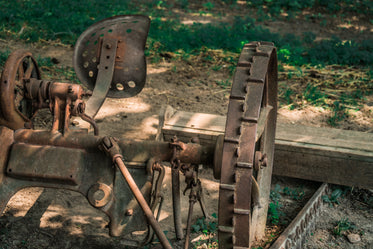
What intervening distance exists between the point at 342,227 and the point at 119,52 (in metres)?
1.97

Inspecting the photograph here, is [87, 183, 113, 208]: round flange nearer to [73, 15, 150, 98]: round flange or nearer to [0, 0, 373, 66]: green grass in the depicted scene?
[73, 15, 150, 98]: round flange

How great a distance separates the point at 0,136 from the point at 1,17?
Answer: 516cm

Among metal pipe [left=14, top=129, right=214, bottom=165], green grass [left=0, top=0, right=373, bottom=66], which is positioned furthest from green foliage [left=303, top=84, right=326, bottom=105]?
metal pipe [left=14, top=129, right=214, bottom=165]

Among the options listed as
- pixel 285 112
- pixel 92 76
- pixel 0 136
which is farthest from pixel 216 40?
pixel 0 136

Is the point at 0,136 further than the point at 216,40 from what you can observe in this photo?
No

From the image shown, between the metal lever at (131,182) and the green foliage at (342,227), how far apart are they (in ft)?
4.99

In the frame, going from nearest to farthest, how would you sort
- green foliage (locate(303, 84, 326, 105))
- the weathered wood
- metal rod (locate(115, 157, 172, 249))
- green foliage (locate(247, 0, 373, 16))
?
1. metal rod (locate(115, 157, 172, 249))
2. the weathered wood
3. green foliage (locate(303, 84, 326, 105))
4. green foliage (locate(247, 0, 373, 16))

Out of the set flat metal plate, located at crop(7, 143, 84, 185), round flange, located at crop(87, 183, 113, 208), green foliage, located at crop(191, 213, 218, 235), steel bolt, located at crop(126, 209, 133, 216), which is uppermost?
flat metal plate, located at crop(7, 143, 84, 185)

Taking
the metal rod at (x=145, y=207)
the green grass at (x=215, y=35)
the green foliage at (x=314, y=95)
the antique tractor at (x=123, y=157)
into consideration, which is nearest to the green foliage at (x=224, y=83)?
the green grass at (x=215, y=35)

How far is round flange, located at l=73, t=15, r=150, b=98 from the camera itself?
3.05m

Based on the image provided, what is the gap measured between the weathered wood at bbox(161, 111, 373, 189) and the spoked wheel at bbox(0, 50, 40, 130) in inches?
50.5

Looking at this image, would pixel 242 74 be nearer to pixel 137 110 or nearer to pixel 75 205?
pixel 75 205

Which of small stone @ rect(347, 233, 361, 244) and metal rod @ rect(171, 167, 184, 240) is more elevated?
metal rod @ rect(171, 167, 184, 240)

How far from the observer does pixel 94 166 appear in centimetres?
234
